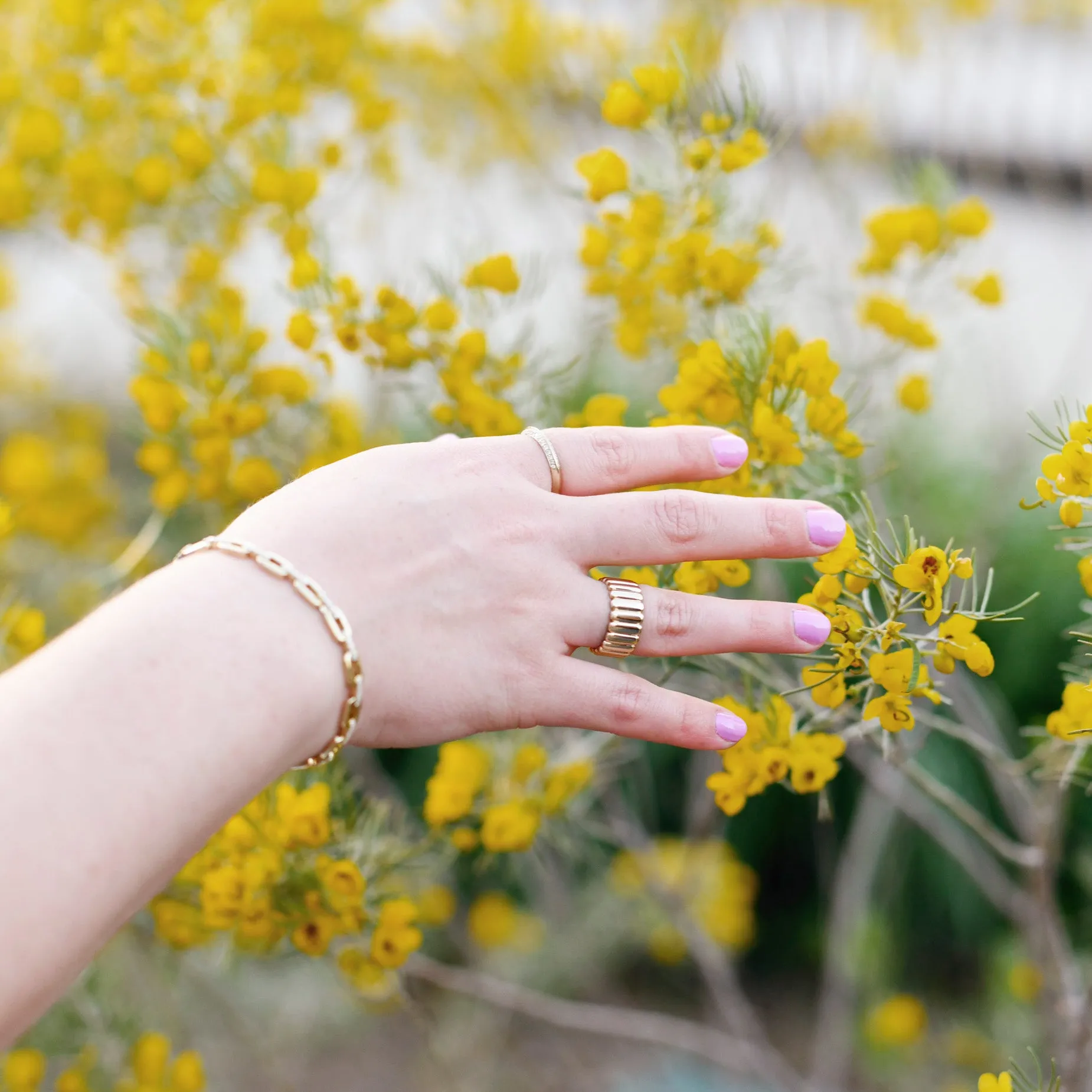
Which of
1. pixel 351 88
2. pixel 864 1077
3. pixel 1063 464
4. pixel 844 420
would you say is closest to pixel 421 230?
pixel 351 88

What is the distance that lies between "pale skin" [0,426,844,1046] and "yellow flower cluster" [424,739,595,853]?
45cm

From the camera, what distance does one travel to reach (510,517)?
3.37 ft

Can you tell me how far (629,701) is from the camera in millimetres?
1037

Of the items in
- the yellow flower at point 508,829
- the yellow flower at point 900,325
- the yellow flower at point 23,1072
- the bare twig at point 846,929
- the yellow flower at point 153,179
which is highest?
the yellow flower at point 153,179

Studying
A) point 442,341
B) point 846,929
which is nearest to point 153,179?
point 442,341

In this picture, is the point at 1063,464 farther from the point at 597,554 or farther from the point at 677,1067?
the point at 677,1067

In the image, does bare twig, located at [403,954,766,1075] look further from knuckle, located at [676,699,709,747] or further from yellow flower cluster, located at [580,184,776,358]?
yellow flower cluster, located at [580,184,776,358]

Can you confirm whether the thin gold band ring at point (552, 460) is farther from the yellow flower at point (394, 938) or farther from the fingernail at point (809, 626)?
the yellow flower at point (394, 938)

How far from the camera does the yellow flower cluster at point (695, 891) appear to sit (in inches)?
101

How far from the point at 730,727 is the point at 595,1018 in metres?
1.63

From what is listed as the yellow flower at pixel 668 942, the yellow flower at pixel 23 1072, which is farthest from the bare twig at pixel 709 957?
the yellow flower at pixel 23 1072

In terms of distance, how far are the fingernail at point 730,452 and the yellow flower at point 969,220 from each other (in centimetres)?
84

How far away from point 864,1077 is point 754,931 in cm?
53

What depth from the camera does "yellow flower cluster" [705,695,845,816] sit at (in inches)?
44.3
